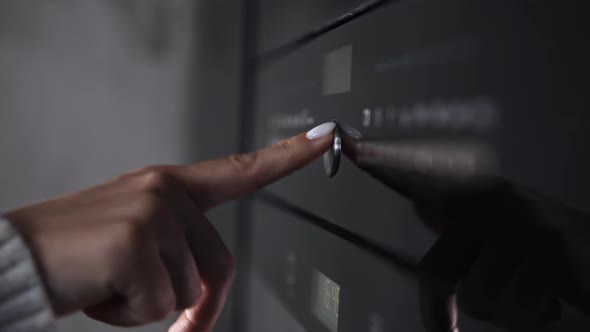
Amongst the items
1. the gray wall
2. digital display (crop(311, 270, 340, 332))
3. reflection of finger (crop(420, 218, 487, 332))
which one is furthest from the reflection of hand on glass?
the gray wall

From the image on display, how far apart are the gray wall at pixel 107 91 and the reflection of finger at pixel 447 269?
1.27 ft

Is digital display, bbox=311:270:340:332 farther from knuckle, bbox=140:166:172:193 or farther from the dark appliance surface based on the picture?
knuckle, bbox=140:166:172:193

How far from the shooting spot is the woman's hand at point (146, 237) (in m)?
0.25

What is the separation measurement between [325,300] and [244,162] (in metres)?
0.13

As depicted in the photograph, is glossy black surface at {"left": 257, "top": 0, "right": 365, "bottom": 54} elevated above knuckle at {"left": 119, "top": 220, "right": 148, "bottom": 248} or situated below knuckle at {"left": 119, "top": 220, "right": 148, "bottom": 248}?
above

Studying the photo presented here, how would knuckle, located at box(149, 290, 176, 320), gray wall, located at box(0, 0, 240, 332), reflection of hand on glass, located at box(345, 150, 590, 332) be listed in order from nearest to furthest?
reflection of hand on glass, located at box(345, 150, 590, 332), knuckle, located at box(149, 290, 176, 320), gray wall, located at box(0, 0, 240, 332)

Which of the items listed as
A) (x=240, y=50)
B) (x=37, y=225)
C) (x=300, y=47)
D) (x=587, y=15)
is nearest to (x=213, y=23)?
(x=240, y=50)

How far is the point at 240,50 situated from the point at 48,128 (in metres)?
0.26

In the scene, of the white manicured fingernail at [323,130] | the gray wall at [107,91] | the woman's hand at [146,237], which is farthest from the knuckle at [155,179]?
the gray wall at [107,91]

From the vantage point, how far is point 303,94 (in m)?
0.40

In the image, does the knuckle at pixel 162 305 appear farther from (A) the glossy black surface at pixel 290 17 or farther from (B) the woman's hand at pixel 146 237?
(A) the glossy black surface at pixel 290 17

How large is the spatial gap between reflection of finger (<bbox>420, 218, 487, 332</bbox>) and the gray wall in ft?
1.27

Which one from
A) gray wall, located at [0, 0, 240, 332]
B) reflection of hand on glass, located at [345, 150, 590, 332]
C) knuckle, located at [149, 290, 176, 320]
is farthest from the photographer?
gray wall, located at [0, 0, 240, 332]

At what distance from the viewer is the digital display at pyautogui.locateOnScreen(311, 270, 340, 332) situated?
0.33 metres
